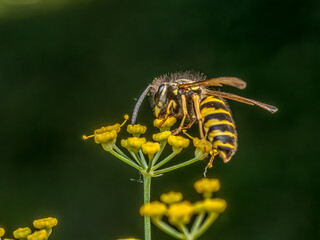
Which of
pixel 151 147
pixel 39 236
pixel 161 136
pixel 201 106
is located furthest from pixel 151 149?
pixel 39 236

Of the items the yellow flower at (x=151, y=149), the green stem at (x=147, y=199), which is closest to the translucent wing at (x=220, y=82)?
the yellow flower at (x=151, y=149)

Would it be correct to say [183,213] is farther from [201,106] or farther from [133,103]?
[133,103]

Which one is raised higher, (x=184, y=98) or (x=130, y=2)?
(x=130, y=2)

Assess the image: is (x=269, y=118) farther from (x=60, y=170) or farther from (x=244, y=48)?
(x=60, y=170)

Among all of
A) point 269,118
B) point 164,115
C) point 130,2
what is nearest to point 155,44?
point 130,2

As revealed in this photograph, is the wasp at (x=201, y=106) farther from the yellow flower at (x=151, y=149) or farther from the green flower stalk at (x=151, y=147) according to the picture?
the yellow flower at (x=151, y=149)

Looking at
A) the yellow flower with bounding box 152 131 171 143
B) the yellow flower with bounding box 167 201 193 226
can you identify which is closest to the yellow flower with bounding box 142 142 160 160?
the yellow flower with bounding box 152 131 171 143

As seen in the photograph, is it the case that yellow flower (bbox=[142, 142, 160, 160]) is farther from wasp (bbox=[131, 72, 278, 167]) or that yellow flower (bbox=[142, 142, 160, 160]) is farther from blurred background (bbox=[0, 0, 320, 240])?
blurred background (bbox=[0, 0, 320, 240])
